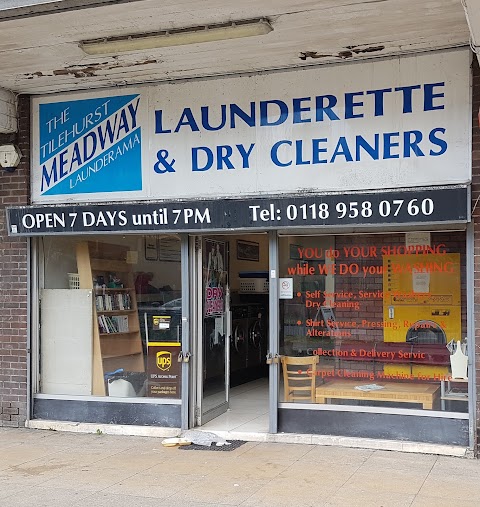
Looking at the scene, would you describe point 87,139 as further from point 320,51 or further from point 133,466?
point 133,466

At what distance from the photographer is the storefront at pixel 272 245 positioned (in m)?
7.55

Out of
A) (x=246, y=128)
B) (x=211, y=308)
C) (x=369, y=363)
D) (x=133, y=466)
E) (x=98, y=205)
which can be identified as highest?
(x=246, y=128)

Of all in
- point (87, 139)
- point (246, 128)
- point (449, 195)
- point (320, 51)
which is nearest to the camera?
point (449, 195)

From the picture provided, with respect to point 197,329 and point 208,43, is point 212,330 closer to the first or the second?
point 197,329

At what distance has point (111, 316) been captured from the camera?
9188 mm

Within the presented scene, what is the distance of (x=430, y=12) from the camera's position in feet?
21.6

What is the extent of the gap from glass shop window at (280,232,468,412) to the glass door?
1084mm

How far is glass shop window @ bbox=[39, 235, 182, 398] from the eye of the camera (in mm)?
8812

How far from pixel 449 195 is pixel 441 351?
166cm

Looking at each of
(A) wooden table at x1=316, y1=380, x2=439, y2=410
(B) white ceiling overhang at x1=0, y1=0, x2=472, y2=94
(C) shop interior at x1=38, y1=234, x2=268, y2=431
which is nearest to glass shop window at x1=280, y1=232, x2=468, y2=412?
(A) wooden table at x1=316, y1=380, x2=439, y2=410

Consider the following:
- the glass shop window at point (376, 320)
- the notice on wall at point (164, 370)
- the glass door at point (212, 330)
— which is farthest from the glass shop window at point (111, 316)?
the glass shop window at point (376, 320)

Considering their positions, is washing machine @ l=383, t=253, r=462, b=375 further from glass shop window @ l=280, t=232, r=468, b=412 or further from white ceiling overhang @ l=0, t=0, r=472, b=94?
white ceiling overhang @ l=0, t=0, r=472, b=94

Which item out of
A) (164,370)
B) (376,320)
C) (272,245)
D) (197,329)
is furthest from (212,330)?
(376,320)

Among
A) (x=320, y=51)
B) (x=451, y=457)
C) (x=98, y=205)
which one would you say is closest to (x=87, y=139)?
(x=98, y=205)
